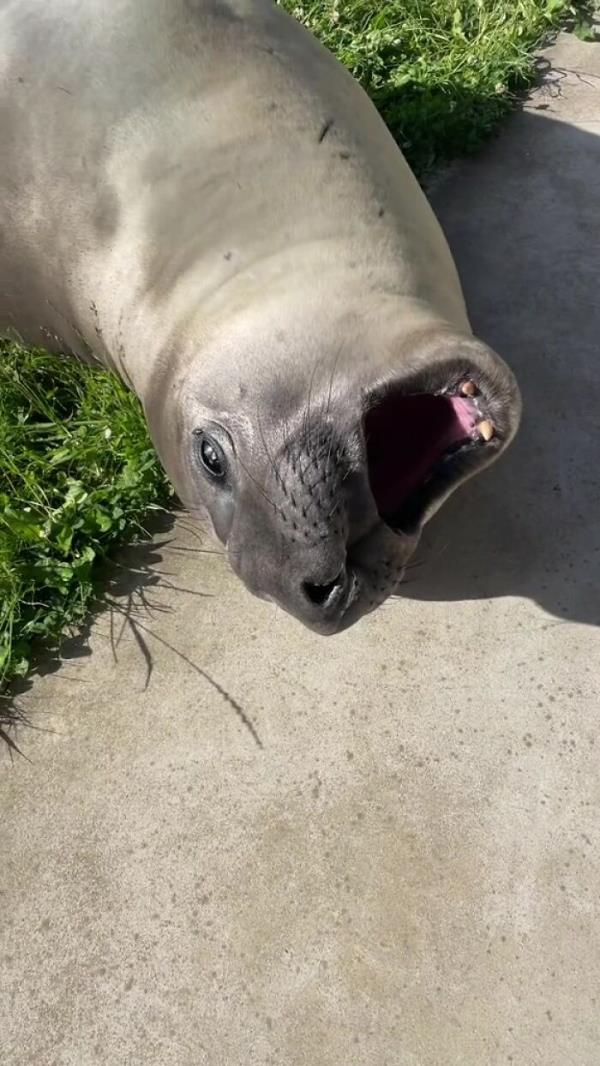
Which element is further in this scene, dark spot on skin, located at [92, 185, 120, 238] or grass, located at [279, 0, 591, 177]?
grass, located at [279, 0, 591, 177]

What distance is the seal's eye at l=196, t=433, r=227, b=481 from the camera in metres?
2.15

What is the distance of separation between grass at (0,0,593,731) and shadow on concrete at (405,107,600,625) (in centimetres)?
27

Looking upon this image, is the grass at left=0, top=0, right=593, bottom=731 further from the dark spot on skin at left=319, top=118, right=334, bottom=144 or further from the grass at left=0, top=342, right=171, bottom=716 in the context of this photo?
the dark spot on skin at left=319, top=118, right=334, bottom=144

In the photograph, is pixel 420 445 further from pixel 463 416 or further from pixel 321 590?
pixel 321 590

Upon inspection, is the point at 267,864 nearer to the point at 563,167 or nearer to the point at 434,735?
the point at 434,735

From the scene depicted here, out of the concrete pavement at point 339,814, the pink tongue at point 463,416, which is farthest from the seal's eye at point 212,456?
the concrete pavement at point 339,814

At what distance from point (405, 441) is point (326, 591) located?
411 mm

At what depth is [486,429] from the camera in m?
1.99

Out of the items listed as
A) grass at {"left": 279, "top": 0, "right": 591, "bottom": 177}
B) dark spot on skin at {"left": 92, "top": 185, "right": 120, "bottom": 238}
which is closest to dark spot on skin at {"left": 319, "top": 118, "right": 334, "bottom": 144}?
dark spot on skin at {"left": 92, "top": 185, "right": 120, "bottom": 238}

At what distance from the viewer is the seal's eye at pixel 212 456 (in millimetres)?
2152

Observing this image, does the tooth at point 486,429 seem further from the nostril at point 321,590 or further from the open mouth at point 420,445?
the nostril at point 321,590

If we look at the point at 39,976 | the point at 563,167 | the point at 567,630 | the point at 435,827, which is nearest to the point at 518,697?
the point at 567,630

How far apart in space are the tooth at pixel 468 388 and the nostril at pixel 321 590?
0.44m

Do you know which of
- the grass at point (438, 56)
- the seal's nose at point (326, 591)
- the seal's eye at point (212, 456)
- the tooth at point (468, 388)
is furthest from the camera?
the grass at point (438, 56)
